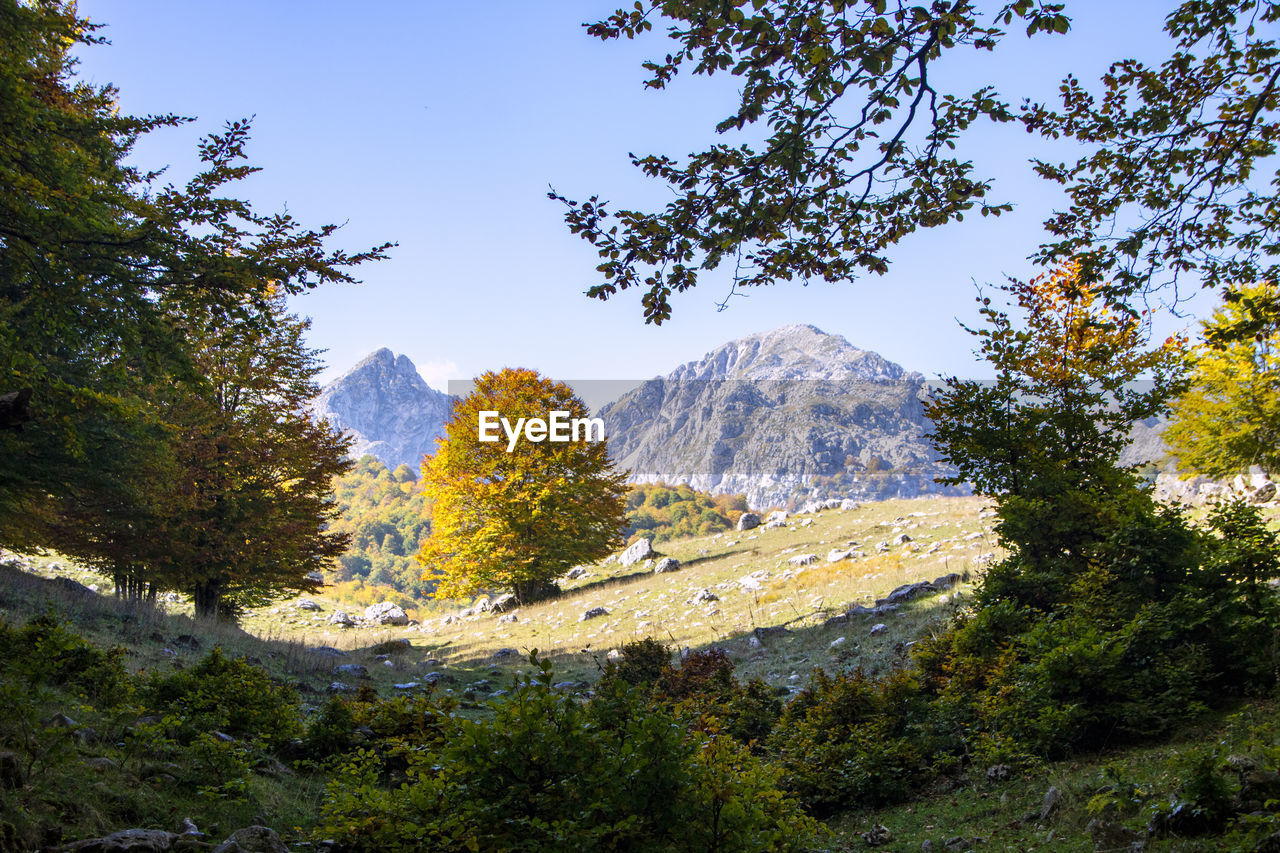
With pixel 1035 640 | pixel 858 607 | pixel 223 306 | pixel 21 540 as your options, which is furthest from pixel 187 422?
pixel 1035 640

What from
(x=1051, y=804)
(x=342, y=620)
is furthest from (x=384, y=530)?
(x=1051, y=804)

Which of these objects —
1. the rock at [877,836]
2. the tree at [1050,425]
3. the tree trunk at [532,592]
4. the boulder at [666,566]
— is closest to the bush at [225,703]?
the rock at [877,836]

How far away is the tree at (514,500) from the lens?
25.5 meters

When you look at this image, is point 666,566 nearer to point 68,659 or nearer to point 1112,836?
point 68,659

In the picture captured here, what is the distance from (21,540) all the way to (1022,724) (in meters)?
19.4

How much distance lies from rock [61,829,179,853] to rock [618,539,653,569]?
29.1m

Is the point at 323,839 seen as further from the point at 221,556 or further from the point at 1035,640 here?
the point at 221,556

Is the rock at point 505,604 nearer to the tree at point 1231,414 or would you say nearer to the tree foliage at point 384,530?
the tree at point 1231,414

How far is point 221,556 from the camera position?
16.0m

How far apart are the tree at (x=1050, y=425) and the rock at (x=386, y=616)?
2567 cm

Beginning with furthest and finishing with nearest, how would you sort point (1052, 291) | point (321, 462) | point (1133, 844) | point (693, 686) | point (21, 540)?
point (321, 462) < point (21, 540) < point (1052, 291) < point (693, 686) < point (1133, 844)

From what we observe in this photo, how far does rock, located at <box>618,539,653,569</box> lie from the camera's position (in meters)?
32.7

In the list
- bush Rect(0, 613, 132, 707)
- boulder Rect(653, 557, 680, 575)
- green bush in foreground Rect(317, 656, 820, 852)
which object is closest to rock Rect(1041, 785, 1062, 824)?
green bush in foreground Rect(317, 656, 820, 852)

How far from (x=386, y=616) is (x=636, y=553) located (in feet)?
38.3
